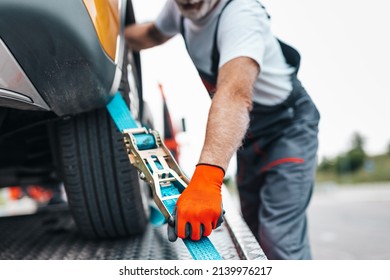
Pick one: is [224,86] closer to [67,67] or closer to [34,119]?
[67,67]

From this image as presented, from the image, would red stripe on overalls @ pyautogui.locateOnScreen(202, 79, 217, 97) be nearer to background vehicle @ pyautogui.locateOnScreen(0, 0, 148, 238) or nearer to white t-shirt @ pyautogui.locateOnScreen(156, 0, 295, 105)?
white t-shirt @ pyautogui.locateOnScreen(156, 0, 295, 105)

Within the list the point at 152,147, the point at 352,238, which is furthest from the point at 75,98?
the point at 352,238

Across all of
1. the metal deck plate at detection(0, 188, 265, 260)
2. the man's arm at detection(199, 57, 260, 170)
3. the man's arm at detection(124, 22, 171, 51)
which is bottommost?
the metal deck plate at detection(0, 188, 265, 260)

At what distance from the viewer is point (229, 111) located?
3.22 feet

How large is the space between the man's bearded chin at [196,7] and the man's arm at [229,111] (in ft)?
0.72

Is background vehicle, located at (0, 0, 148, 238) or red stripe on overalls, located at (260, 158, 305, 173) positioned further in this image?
red stripe on overalls, located at (260, 158, 305, 173)

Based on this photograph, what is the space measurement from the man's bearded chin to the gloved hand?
50 centimetres

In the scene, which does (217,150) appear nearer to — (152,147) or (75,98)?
(152,147)

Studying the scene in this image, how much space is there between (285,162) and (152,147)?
22.3 inches

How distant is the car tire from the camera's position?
1.17 m

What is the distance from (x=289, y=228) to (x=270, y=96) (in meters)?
0.41

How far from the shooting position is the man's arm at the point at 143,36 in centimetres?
139

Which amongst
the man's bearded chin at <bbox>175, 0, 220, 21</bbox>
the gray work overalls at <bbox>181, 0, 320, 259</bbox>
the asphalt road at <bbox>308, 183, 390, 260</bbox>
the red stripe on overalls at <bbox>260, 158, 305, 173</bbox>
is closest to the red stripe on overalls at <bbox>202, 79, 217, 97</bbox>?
the gray work overalls at <bbox>181, 0, 320, 259</bbox>
